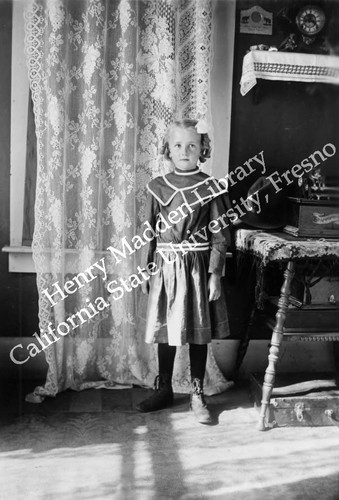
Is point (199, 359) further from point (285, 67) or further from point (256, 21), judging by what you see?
point (256, 21)

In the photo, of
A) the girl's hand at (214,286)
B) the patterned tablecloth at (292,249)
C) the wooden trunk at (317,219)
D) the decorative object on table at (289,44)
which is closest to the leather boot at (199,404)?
the girl's hand at (214,286)

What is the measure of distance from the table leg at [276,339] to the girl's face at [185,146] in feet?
2.23

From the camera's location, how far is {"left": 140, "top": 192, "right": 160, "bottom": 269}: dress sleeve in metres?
2.68

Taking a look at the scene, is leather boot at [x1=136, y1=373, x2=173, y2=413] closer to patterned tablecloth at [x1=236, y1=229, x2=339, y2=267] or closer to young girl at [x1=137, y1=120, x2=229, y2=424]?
young girl at [x1=137, y1=120, x2=229, y2=424]

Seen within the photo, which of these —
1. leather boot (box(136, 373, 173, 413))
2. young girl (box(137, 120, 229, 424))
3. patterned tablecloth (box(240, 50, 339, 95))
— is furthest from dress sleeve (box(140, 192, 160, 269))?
patterned tablecloth (box(240, 50, 339, 95))

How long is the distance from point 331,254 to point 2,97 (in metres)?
1.94

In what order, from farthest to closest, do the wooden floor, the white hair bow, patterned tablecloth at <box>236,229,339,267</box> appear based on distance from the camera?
the white hair bow → patterned tablecloth at <box>236,229,339,267</box> → the wooden floor

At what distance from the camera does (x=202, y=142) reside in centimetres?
264

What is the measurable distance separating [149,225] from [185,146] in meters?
0.43

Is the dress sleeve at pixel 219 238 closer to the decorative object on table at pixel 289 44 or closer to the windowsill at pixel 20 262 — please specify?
the decorative object on table at pixel 289 44

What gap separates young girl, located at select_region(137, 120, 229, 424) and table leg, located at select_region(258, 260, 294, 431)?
0.26m

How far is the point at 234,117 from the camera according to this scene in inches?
121

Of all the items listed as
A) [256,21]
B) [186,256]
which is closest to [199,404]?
[186,256]

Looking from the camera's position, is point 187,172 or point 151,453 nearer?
point 151,453
